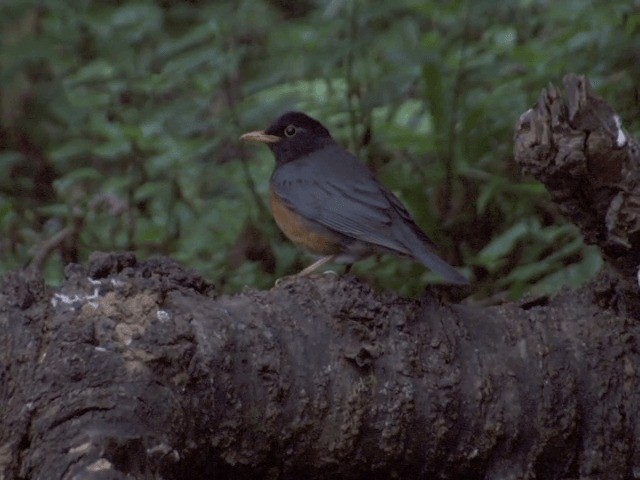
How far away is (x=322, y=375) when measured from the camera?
9.25 ft

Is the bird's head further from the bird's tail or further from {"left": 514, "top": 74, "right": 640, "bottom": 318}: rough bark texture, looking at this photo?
{"left": 514, "top": 74, "right": 640, "bottom": 318}: rough bark texture

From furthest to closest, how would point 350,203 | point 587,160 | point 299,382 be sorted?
point 350,203, point 587,160, point 299,382

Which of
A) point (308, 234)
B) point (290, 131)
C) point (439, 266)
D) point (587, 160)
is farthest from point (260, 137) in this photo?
point (587, 160)

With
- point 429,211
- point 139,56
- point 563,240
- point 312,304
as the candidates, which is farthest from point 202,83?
point 312,304

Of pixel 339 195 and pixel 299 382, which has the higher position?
pixel 299 382

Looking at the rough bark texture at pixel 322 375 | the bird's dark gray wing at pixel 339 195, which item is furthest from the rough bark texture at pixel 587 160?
the bird's dark gray wing at pixel 339 195

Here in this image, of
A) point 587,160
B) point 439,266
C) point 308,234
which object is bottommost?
point 308,234

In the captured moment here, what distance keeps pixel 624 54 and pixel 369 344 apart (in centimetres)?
275

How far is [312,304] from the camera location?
115 inches

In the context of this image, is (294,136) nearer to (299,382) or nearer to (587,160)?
(587,160)

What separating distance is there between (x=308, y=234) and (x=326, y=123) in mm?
1511

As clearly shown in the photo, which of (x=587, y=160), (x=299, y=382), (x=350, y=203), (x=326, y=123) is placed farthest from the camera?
(x=326, y=123)

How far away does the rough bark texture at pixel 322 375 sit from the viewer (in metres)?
2.41

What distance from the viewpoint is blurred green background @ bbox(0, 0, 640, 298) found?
4941mm
